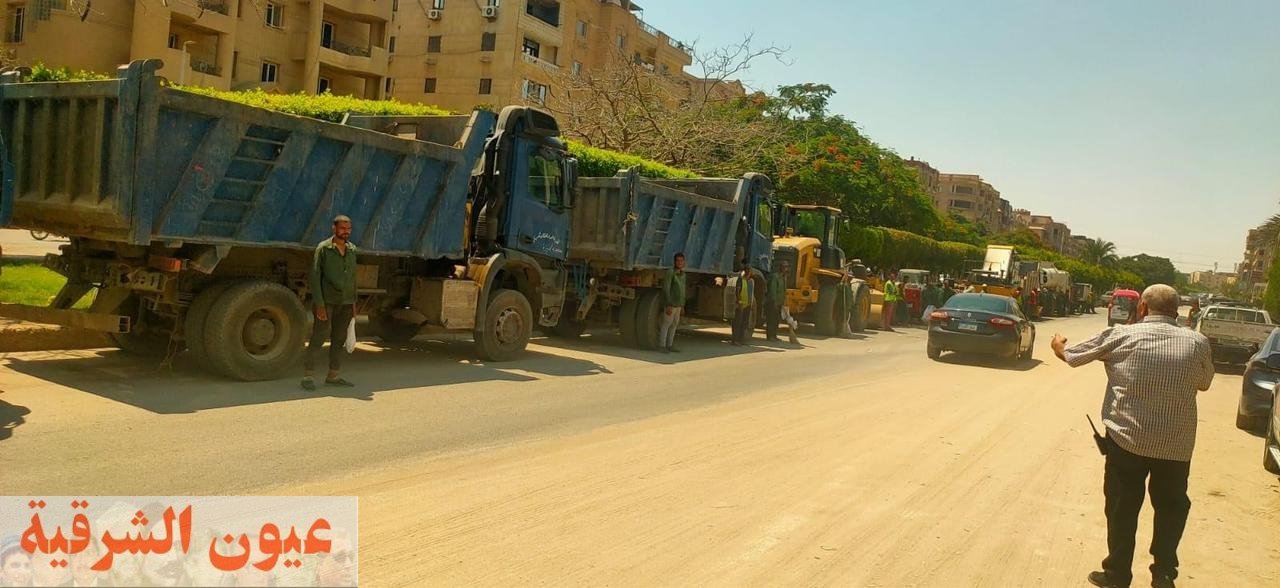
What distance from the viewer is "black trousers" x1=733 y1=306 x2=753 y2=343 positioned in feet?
57.6

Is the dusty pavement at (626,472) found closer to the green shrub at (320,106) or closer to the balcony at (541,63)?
the green shrub at (320,106)

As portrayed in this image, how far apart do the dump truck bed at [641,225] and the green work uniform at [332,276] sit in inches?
208

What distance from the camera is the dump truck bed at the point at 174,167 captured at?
755cm

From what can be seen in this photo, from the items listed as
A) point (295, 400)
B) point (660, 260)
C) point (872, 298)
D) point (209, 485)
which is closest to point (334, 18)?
point (872, 298)

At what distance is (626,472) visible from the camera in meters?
6.39

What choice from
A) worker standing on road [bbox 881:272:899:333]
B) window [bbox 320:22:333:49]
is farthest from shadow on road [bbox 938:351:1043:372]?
window [bbox 320:22:333:49]

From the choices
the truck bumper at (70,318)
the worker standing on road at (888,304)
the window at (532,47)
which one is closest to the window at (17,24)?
the window at (532,47)

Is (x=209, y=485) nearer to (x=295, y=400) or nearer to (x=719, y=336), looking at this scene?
(x=295, y=400)

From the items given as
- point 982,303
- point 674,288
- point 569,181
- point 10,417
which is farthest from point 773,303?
point 10,417

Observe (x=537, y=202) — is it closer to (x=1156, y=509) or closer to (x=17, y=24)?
(x=1156, y=509)

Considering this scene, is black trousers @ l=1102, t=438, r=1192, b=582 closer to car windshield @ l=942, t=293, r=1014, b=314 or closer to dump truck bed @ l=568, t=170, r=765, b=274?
dump truck bed @ l=568, t=170, r=765, b=274

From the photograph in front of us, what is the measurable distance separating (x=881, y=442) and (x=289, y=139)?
6.04m

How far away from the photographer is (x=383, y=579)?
13.2 feet

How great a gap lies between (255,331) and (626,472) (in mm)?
4328
